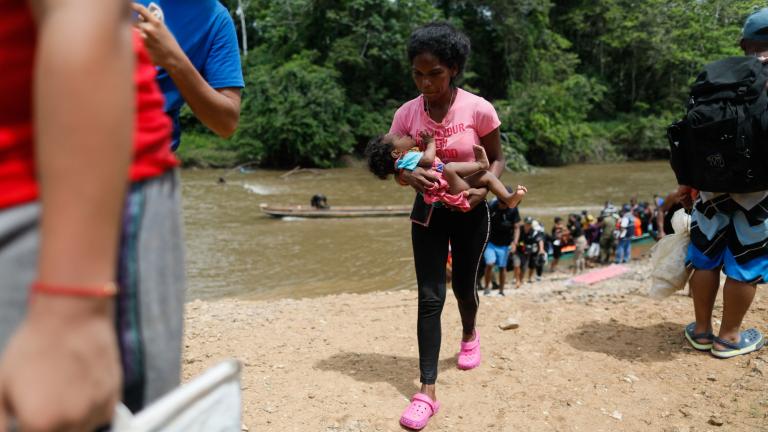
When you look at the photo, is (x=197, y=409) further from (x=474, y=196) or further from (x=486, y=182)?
(x=486, y=182)

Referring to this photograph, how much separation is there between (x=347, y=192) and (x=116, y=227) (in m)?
24.5

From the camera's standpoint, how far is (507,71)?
36688 mm

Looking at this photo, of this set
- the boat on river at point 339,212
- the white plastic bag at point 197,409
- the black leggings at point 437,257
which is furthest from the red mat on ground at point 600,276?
the boat on river at point 339,212

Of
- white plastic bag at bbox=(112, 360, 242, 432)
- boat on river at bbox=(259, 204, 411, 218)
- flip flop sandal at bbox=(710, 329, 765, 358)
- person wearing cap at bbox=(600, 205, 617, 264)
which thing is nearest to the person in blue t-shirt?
white plastic bag at bbox=(112, 360, 242, 432)

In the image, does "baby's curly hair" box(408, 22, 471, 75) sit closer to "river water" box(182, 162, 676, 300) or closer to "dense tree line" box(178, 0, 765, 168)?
"river water" box(182, 162, 676, 300)

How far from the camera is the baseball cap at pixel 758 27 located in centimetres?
348

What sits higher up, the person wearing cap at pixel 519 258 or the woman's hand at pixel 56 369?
the woman's hand at pixel 56 369

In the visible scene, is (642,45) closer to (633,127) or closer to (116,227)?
(633,127)

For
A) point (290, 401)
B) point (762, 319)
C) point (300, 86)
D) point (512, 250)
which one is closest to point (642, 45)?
point (300, 86)

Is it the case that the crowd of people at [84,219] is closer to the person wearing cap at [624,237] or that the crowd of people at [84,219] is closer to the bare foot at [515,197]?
the bare foot at [515,197]

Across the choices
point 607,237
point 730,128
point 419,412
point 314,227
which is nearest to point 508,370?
point 419,412

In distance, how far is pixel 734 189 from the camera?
343 cm

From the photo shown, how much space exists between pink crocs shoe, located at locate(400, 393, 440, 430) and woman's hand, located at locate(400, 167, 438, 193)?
3.63ft

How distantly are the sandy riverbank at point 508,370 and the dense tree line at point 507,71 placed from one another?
26375 mm
